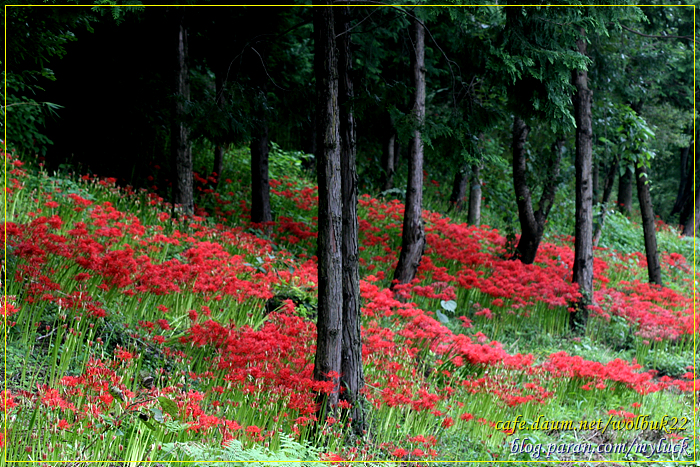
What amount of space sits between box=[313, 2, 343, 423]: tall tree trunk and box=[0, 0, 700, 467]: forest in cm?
2

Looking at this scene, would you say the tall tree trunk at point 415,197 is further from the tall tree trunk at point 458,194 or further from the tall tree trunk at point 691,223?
the tall tree trunk at point 691,223

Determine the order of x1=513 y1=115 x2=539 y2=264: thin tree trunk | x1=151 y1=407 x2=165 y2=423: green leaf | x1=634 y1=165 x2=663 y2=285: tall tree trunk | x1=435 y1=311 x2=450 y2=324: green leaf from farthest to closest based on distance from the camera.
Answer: x1=634 y1=165 x2=663 y2=285: tall tree trunk, x1=513 y1=115 x2=539 y2=264: thin tree trunk, x1=435 y1=311 x2=450 y2=324: green leaf, x1=151 y1=407 x2=165 y2=423: green leaf

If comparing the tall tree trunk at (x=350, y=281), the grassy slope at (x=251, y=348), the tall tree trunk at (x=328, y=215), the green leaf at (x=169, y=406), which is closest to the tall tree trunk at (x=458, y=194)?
the grassy slope at (x=251, y=348)

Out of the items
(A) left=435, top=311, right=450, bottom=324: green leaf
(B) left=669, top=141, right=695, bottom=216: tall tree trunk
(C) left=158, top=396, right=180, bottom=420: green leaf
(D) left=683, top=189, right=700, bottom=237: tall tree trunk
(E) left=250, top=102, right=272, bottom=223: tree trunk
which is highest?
(B) left=669, top=141, right=695, bottom=216: tall tree trunk

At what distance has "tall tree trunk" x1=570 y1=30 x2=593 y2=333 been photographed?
983 cm

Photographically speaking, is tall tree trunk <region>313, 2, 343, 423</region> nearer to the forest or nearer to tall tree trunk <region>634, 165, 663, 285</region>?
the forest

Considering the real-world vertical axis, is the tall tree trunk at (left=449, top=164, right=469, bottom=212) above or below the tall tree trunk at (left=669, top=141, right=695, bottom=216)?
below

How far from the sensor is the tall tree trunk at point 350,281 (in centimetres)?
498

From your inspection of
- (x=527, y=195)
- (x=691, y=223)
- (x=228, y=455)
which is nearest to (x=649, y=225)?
(x=527, y=195)

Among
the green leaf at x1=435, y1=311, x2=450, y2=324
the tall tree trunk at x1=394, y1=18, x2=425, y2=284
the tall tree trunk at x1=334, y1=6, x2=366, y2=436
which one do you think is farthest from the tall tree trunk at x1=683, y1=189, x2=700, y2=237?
the tall tree trunk at x1=334, y1=6, x2=366, y2=436

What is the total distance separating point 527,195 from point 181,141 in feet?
23.4

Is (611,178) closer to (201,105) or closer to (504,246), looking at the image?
(504,246)

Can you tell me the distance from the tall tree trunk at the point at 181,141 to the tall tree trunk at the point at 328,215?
5147 mm

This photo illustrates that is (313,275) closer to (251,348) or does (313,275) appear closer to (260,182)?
(260,182)
